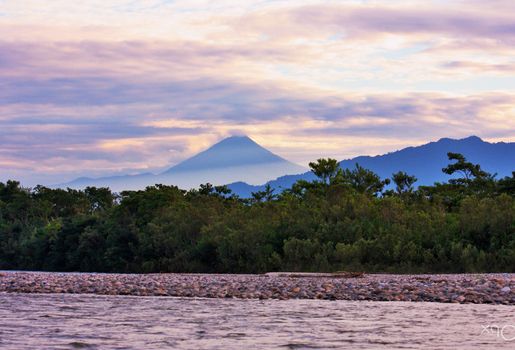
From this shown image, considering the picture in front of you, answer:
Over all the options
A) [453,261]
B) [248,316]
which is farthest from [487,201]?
[248,316]

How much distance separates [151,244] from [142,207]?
28.9ft

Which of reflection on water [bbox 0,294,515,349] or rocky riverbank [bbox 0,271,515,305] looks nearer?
reflection on water [bbox 0,294,515,349]

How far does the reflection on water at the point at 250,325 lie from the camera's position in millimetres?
14664

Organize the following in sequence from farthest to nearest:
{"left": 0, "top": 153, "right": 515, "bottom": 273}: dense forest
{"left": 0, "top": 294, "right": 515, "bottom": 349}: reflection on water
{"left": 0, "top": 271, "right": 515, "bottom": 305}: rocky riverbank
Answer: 1. {"left": 0, "top": 153, "right": 515, "bottom": 273}: dense forest
2. {"left": 0, "top": 271, "right": 515, "bottom": 305}: rocky riverbank
3. {"left": 0, "top": 294, "right": 515, "bottom": 349}: reflection on water

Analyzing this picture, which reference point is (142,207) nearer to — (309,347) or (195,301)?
(195,301)

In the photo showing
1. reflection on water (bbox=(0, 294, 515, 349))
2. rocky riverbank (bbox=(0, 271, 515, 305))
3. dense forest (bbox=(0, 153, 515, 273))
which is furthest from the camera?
dense forest (bbox=(0, 153, 515, 273))

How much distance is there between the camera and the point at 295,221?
4459 cm

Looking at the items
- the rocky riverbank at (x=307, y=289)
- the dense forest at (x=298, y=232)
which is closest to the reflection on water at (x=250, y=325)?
the rocky riverbank at (x=307, y=289)

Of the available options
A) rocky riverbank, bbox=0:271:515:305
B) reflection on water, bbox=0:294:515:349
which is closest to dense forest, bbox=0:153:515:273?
rocky riverbank, bbox=0:271:515:305

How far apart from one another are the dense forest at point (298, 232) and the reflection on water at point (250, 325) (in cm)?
1694

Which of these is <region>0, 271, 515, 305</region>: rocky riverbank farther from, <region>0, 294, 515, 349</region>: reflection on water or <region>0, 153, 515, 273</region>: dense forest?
<region>0, 153, 515, 273</region>: dense forest

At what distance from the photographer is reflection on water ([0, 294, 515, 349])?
14.7 meters

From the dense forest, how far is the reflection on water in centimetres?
1694

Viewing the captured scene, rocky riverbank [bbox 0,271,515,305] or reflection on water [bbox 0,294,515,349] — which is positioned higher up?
rocky riverbank [bbox 0,271,515,305]
